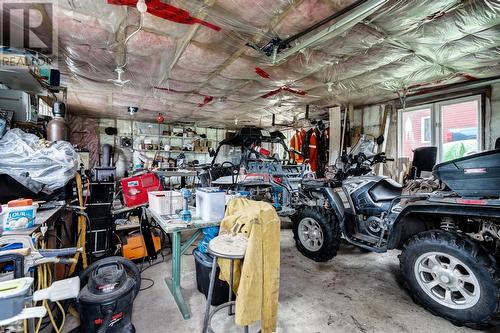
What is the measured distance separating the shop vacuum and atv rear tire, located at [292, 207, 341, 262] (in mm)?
2235

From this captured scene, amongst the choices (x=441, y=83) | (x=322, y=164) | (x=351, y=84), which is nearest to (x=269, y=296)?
(x=351, y=84)

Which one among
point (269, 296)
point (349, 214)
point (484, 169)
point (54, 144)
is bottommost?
point (269, 296)

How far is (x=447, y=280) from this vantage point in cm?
195

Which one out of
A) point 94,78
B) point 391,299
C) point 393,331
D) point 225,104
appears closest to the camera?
point 393,331

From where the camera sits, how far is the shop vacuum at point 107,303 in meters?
1.54

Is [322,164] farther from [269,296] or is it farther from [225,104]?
[269,296]

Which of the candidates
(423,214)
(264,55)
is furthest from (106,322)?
(264,55)

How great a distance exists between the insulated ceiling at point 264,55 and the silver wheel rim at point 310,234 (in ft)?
7.86

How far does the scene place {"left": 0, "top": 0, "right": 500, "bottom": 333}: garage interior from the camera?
1626mm

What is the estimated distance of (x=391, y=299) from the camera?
7.46 feet

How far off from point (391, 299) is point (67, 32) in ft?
15.3

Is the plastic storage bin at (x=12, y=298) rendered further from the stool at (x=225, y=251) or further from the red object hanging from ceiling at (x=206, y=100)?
the red object hanging from ceiling at (x=206, y=100)

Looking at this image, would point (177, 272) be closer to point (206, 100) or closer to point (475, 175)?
point (475, 175)

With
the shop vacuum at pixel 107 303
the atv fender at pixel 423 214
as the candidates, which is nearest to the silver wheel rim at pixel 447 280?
the atv fender at pixel 423 214
